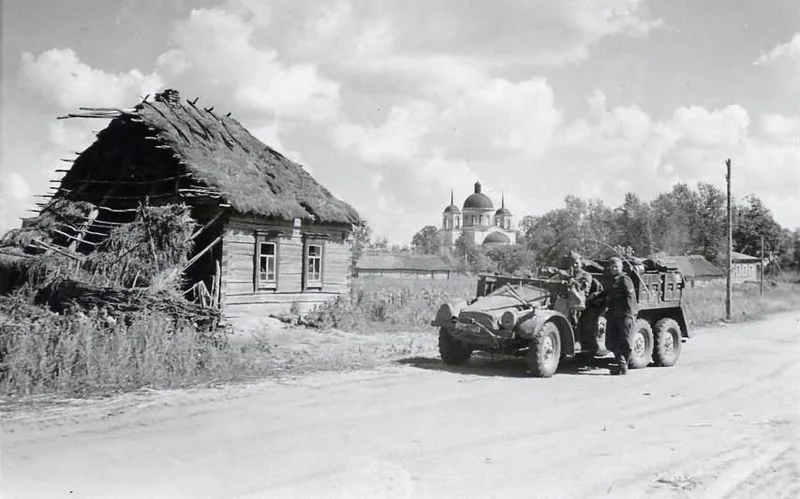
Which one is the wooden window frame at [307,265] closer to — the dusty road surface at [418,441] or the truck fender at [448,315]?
the truck fender at [448,315]

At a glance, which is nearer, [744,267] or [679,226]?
[679,226]

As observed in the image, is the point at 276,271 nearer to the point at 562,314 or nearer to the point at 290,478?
the point at 562,314

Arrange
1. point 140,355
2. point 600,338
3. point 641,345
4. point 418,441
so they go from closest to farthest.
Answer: point 418,441 → point 140,355 → point 600,338 → point 641,345

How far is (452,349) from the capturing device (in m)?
12.4

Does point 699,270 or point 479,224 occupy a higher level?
point 479,224

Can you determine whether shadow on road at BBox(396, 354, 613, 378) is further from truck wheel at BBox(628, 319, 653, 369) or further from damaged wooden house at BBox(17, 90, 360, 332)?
damaged wooden house at BBox(17, 90, 360, 332)

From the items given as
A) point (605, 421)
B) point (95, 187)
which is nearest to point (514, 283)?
point (605, 421)

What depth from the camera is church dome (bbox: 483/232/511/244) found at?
12333 cm

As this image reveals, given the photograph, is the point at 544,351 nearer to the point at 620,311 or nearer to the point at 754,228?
the point at 620,311

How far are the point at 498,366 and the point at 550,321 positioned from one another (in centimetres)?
162

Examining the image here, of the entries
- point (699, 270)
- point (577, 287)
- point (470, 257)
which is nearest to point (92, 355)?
point (577, 287)

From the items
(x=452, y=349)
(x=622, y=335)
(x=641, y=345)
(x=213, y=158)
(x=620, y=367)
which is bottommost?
(x=620, y=367)

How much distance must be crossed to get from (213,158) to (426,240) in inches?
4711

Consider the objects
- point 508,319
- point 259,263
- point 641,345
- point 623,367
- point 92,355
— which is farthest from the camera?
point 259,263
